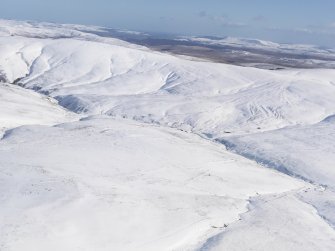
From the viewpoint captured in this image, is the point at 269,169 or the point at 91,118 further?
the point at 91,118

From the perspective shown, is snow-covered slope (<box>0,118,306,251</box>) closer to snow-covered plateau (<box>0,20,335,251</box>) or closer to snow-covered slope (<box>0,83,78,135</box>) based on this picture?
snow-covered plateau (<box>0,20,335,251</box>)

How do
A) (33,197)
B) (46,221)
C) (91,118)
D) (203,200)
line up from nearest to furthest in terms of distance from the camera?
1. (46,221)
2. (33,197)
3. (203,200)
4. (91,118)

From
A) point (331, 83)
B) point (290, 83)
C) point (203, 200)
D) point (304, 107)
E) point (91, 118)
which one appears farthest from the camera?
point (331, 83)

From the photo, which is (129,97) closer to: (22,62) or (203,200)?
(22,62)

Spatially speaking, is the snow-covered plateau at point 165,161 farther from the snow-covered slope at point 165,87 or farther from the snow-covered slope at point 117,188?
the snow-covered slope at point 165,87

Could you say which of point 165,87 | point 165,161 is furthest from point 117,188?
point 165,87

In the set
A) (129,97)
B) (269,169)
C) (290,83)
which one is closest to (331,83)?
(290,83)

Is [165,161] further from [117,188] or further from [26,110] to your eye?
[26,110]

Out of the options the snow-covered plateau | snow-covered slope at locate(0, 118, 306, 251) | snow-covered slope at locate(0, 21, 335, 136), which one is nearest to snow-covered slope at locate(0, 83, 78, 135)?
the snow-covered plateau
